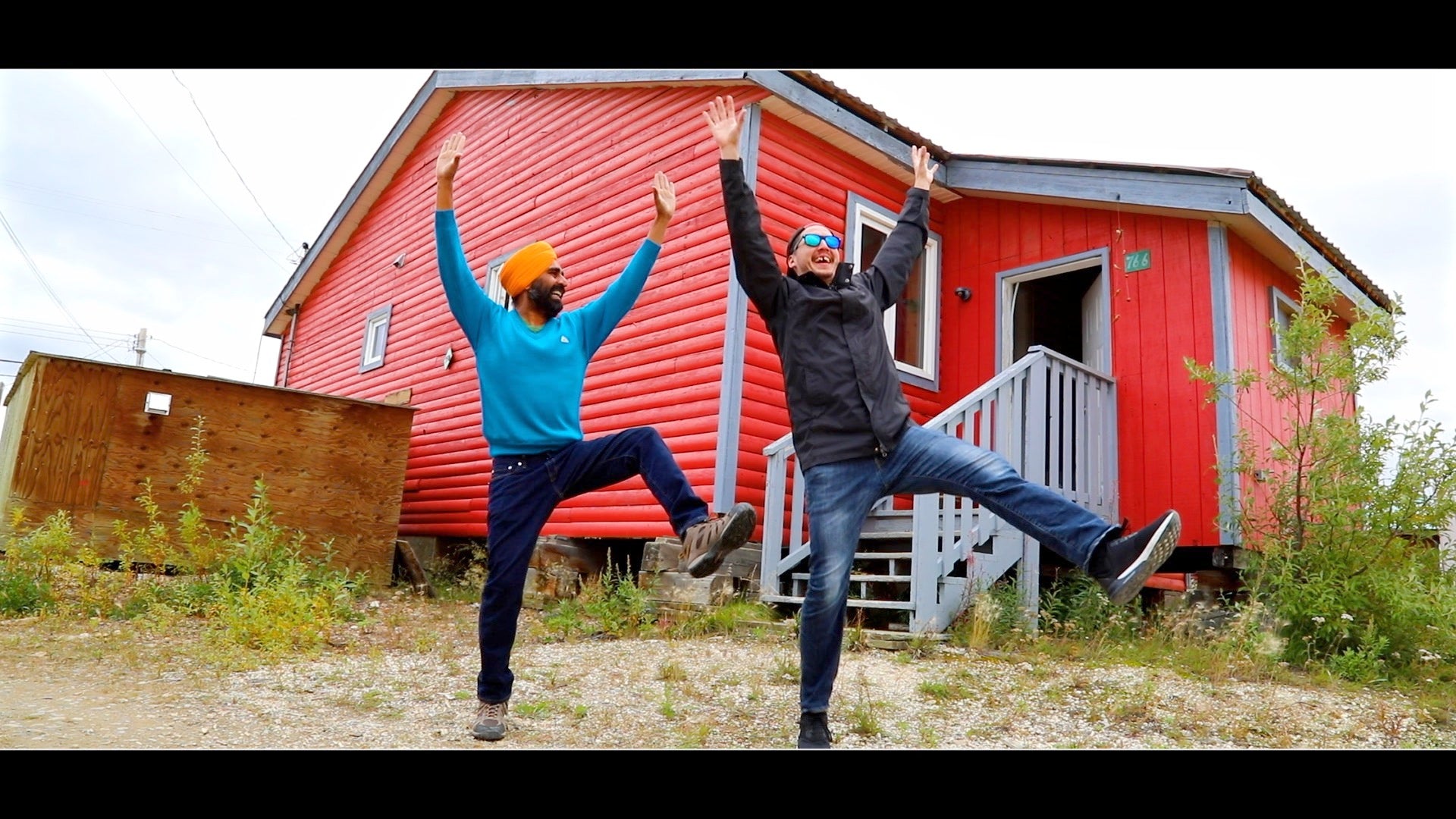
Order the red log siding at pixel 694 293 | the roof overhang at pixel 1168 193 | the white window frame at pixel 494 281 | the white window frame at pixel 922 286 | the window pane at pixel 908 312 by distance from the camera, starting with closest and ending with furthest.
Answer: the roof overhang at pixel 1168 193
the red log siding at pixel 694 293
the white window frame at pixel 922 286
the window pane at pixel 908 312
the white window frame at pixel 494 281

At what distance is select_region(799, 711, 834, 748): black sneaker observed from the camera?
333cm

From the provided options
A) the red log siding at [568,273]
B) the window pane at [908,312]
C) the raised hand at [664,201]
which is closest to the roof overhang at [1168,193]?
the window pane at [908,312]

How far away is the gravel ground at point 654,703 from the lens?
3.89 metres

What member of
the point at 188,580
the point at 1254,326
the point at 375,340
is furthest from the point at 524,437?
the point at 375,340

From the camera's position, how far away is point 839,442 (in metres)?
3.44

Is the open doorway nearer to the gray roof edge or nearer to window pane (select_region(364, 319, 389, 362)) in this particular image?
the gray roof edge

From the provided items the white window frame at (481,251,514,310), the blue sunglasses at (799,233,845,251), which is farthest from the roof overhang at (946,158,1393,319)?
the white window frame at (481,251,514,310)

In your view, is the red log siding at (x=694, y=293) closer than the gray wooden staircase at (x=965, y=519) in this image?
No

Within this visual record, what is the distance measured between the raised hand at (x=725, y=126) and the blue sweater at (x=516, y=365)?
907mm

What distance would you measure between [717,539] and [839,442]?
56cm

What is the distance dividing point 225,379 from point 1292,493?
841cm

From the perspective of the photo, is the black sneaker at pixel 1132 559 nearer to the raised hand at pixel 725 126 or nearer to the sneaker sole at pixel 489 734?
the raised hand at pixel 725 126
